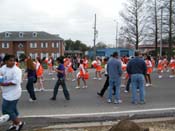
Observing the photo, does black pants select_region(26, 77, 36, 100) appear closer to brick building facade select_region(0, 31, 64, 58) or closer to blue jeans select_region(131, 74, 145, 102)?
blue jeans select_region(131, 74, 145, 102)

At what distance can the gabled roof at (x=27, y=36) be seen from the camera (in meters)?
92.0

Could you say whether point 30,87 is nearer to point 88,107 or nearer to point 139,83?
point 88,107

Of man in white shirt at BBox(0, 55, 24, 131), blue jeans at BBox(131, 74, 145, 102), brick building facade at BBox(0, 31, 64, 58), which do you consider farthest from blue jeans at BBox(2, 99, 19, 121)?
brick building facade at BBox(0, 31, 64, 58)

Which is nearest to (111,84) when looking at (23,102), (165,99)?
(165,99)

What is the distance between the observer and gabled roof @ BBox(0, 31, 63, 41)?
92000 mm

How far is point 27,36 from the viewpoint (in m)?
92.8

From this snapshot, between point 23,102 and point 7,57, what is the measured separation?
574 cm

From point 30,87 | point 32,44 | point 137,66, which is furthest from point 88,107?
point 32,44

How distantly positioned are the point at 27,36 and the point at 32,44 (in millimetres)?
→ 2299

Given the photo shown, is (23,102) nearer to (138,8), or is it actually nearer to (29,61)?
(29,61)

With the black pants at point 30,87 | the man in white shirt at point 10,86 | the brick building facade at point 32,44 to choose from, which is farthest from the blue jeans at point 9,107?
the brick building facade at point 32,44

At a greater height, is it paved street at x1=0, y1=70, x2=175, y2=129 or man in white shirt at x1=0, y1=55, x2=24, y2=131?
man in white shirt at x1=0, y1=55, x2=24, y2=131

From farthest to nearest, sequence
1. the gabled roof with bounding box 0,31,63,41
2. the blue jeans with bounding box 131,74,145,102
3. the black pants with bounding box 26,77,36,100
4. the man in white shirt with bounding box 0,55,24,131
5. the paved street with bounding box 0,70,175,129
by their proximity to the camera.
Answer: the gabled roof with bounding box 0,31,63,41, the black pants with bounding box 26,77,36,100, the blue jeans with bounding box 131,74,145,102, the paved street with bounding box 0,70,175,129, the man in white shirt with bounding box 0,55,24,131

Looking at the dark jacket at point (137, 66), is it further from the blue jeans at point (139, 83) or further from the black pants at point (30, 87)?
the black pants at point (30, 87)
